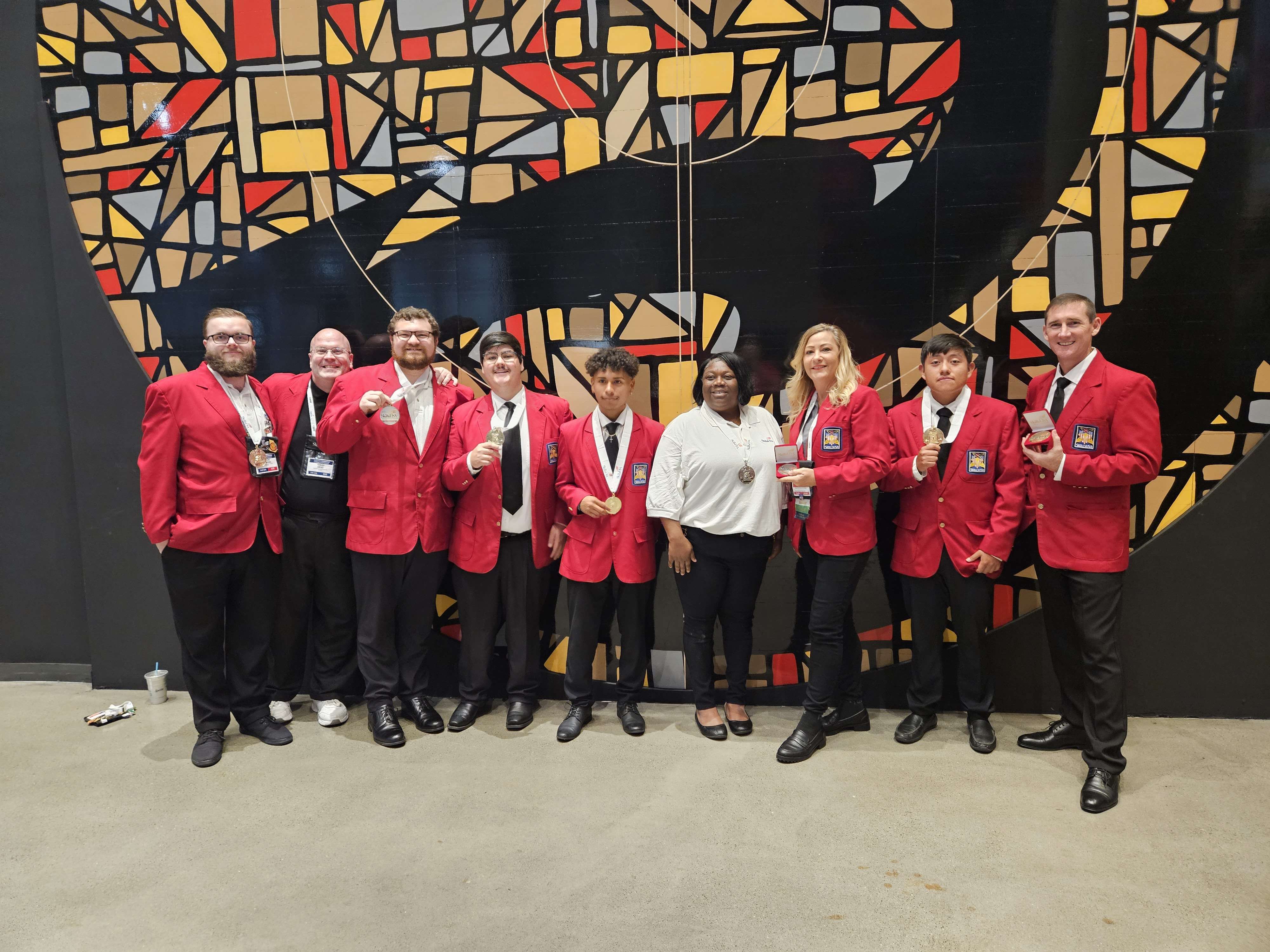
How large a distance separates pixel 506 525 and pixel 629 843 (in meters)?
1.43

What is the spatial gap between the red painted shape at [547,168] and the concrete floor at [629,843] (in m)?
2.67

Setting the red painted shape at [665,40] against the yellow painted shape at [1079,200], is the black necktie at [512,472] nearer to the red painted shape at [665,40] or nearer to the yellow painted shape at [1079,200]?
the red painted shape at [665,40]

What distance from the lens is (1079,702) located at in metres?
2.94

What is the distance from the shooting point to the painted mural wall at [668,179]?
317 cm

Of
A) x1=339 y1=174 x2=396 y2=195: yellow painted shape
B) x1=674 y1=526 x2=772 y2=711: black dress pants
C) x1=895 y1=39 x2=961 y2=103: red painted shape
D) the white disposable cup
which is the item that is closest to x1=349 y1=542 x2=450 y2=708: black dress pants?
x1=674 y1=526 x2=772 y2=711: black dress pants

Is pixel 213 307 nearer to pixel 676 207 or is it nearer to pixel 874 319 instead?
pixel 676 207

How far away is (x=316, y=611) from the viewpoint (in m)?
3.42

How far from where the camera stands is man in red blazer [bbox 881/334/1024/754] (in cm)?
289

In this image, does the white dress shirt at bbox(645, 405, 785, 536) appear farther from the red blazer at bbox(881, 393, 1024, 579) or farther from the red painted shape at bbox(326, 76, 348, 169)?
the red painted shape at bbox(326, 76, 348, 169)

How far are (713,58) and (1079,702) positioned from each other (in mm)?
3327

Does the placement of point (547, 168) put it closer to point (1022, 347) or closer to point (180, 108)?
point (180, 108)

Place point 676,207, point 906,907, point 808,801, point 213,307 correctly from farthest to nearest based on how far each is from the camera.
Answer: point 213,307
point 676,207
point 808,801
point 906,907

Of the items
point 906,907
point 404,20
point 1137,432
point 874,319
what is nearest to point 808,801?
point 906,907

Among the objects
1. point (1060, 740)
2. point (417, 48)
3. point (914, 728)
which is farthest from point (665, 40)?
point (1060, 740)
